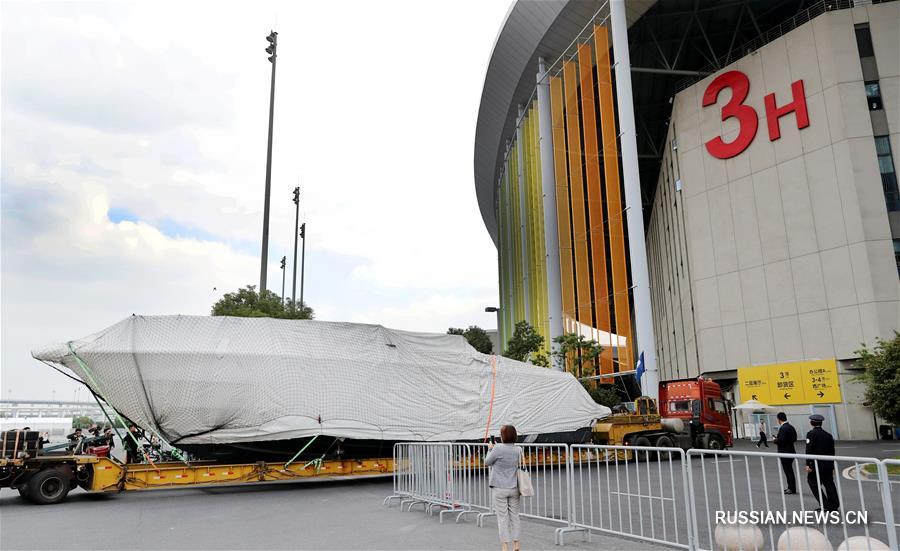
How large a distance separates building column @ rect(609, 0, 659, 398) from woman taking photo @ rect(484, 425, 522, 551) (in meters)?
21.5

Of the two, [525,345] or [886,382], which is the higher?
[525,345]

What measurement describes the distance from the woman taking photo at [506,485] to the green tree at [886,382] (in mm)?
17663

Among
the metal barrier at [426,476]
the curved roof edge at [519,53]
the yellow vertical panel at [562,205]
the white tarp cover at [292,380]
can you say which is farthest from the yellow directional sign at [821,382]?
the metal barrier at [426,476]

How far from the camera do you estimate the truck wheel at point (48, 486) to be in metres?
11.5

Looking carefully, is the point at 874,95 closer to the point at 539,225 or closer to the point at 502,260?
the point at 539,225

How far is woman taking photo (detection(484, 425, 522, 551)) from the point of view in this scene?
673cm

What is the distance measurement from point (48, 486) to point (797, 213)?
109ft

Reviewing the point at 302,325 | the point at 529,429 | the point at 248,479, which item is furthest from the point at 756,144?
the point at 248,479

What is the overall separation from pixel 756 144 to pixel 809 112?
3068 millimetres

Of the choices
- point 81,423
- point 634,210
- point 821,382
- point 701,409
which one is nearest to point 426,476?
point 701,409

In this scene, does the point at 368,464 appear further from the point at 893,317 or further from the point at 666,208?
the point at 666,208

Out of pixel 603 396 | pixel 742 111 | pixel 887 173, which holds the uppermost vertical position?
pixel 742 111

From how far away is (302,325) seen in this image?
14.4m

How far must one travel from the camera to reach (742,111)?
116 ft
